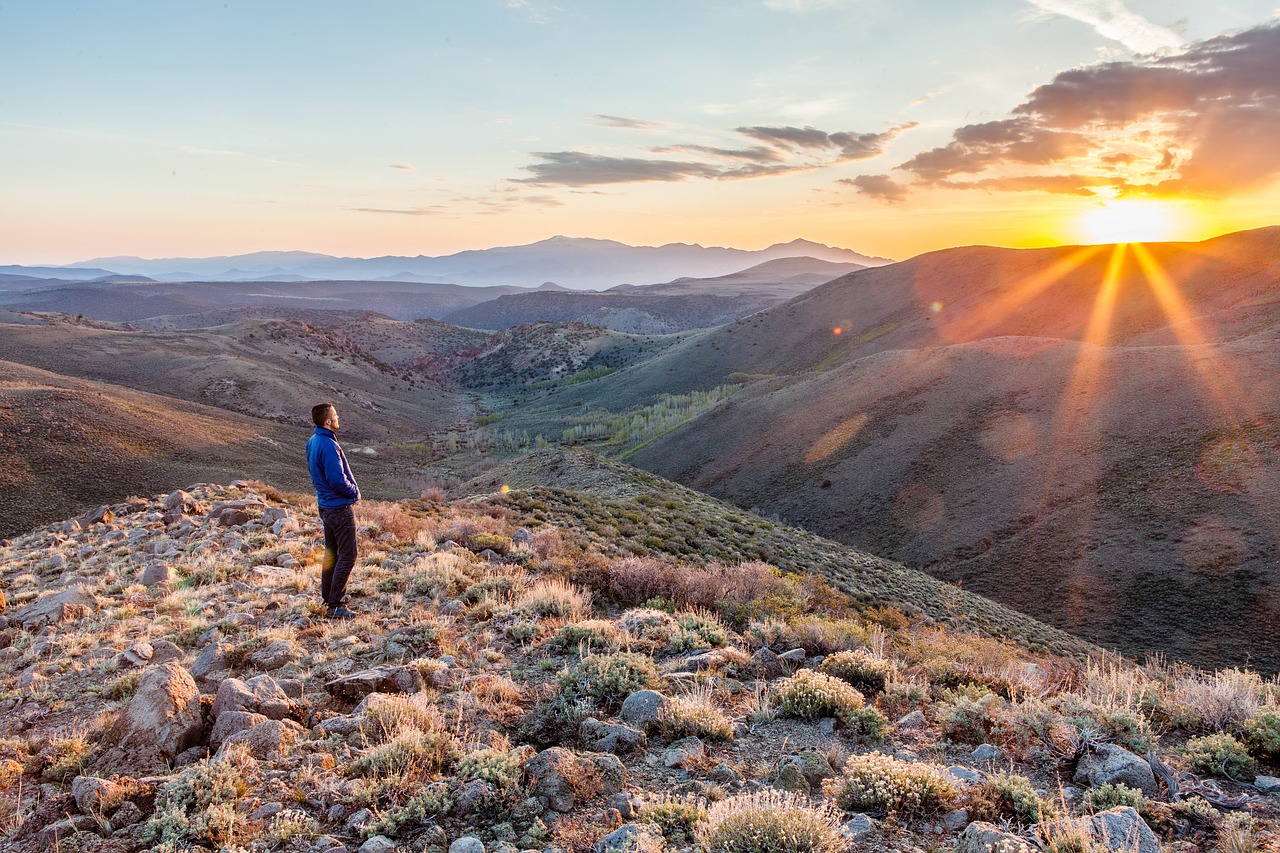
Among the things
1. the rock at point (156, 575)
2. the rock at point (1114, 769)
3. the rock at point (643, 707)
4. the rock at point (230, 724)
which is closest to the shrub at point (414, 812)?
the rock at point (230, 724)

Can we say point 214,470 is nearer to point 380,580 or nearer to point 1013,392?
→ point 380,580

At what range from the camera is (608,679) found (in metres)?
6.23

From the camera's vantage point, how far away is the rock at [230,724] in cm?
515

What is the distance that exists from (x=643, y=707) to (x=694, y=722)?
0.52 m

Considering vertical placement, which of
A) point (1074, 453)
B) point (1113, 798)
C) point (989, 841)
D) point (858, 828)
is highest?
point (989, 841)

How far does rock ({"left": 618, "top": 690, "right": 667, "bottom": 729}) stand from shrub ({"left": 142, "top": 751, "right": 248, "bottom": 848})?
9.60 feet

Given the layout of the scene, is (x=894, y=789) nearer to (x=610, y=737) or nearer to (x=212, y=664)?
(x=610, y=737)

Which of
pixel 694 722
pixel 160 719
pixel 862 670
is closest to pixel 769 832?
pixel 694 722

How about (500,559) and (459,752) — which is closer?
(459,752)

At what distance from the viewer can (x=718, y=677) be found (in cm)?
651

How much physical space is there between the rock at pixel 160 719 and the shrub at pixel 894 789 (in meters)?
4.89

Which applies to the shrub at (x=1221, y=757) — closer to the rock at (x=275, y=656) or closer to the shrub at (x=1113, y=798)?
the shrub at (x=1113, y=798)

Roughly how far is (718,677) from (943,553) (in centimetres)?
2284

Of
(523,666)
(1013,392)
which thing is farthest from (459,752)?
(1013,392)
